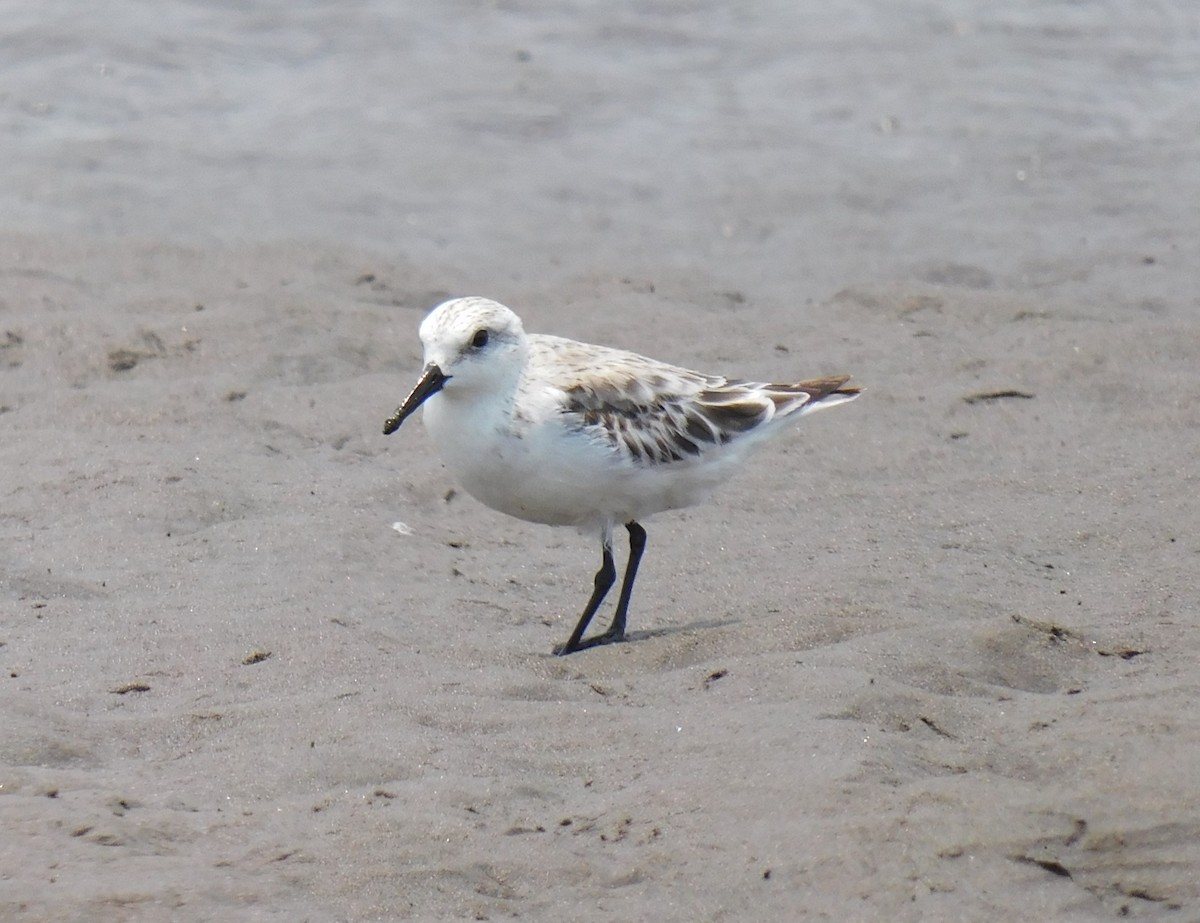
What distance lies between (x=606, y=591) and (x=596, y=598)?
3.4 inches

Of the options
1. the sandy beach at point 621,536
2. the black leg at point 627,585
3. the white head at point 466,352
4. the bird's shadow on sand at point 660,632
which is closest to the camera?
the sandy beach at point 621,536

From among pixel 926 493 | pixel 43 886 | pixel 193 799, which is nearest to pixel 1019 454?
pixel 926 493

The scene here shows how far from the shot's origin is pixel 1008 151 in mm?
12391

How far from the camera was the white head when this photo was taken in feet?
19.6

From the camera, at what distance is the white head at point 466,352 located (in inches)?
235

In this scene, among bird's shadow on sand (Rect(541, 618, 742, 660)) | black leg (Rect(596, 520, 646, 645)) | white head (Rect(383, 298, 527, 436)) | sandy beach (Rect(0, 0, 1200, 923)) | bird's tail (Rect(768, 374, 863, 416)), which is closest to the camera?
sandy beach (Rect(0, 0, 1200, 923))

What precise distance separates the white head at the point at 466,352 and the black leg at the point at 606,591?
87 cm

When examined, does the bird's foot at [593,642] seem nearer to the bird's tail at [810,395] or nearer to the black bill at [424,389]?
the black bill at [424,389]

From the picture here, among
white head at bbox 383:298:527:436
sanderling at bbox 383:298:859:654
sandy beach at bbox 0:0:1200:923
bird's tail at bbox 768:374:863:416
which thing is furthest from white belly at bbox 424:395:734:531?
bird's tail at bbox 768:374:863:416

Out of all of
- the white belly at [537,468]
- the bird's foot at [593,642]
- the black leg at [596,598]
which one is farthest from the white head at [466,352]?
the bird's foot at [593,642]

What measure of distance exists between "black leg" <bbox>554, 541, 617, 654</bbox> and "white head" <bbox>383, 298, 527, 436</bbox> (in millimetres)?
842

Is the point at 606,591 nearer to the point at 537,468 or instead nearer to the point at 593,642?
the point at 593,642

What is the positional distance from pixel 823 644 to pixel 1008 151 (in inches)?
303

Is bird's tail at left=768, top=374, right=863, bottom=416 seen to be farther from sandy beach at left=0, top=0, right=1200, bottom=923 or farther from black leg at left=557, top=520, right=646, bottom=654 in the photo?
black leg at left=557, top=520, right=646, bottom=654
